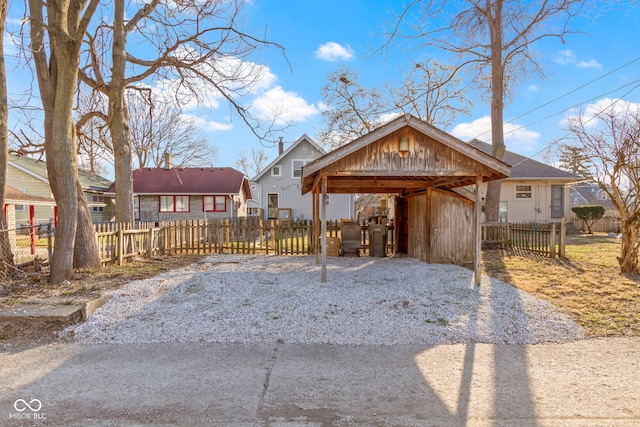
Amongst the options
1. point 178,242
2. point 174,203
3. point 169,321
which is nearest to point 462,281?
point 169,321

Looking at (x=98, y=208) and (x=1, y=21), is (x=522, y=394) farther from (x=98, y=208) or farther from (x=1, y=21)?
(x=98, y=208)

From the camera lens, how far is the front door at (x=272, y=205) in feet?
90.8

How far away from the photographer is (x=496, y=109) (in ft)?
49.1

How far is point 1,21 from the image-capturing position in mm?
7570

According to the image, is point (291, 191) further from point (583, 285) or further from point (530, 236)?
point (583, 285)

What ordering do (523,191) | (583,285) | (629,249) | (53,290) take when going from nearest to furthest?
(53,290), (583,285), (629,249), (523,191)

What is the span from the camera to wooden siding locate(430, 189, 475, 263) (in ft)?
33.3

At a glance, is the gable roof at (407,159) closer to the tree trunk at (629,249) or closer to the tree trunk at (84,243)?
the tree trunk at (629,249)

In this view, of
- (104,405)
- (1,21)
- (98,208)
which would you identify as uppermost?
(1,21)

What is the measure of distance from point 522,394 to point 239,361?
299 centimetres

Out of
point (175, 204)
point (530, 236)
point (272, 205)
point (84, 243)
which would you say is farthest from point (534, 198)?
point (175, 204)

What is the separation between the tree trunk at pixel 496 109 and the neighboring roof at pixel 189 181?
62.1ft

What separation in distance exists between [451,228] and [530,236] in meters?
4.30

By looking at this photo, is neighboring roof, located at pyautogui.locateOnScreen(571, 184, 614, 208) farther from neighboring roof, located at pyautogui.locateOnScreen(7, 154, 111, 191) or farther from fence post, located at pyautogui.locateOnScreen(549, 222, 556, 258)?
neighboring roof, located at pyautogui.locateOnScreen(7, 154, 111, 191)
